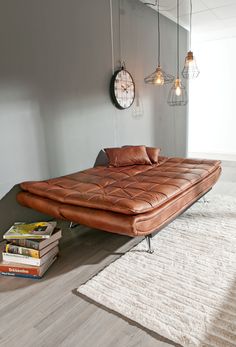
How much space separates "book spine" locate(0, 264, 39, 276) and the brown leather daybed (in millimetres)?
477

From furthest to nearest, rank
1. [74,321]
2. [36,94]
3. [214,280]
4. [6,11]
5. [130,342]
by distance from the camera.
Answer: [36,94] < [6,11] < [214,280] < [74,321] < [130,342]

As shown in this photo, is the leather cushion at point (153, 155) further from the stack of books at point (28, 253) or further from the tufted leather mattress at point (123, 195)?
the stack of books at point (28, 253)

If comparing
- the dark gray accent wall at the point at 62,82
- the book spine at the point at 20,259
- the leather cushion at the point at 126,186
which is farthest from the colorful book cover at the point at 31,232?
the dark gray accent wall at the point at 62,82

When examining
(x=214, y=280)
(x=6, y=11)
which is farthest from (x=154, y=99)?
(x=214, y=280)

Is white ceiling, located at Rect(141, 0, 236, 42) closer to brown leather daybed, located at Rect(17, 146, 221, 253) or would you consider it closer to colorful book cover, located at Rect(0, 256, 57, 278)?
brown leather daybed, located at Rect(17, 146, 221, 253)

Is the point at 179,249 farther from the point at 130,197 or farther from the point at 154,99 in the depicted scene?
the point at 154,99

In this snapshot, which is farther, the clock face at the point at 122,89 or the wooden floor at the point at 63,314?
the clock face at the point at 122,89

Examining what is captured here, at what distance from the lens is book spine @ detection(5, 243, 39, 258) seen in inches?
75.1

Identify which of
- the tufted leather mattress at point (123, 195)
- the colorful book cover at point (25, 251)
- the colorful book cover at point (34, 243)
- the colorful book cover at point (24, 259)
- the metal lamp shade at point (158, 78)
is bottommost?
the colorful book cover at point (24, 259)

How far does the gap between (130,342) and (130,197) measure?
1.01m

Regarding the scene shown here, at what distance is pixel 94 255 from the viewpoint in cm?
222

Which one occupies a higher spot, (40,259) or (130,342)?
(40,259)

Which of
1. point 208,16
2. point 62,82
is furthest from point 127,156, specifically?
point 208,16

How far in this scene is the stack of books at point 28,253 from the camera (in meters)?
1.91
